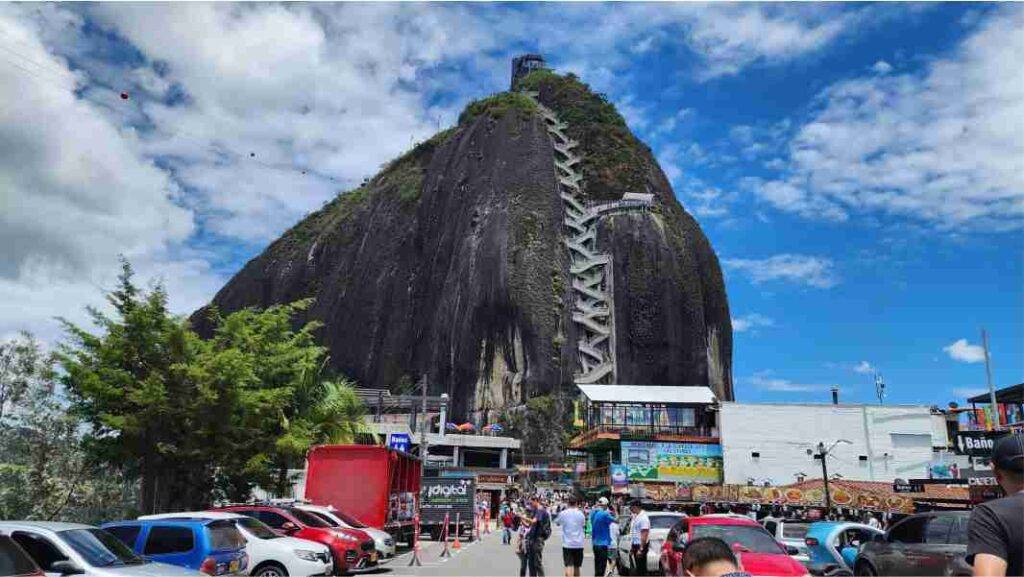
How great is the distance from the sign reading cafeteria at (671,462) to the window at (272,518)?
35792mm

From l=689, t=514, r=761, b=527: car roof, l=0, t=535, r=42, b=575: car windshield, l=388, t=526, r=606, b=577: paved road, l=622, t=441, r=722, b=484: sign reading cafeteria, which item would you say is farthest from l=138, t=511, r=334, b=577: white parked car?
l=622, t=441, r=722, b=484: sign reading cafeteria

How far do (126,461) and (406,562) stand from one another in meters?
7.49

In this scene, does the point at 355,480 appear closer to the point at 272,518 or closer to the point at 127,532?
the point at 272,518

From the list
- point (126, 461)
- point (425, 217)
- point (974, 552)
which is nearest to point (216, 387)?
point (126, 461)

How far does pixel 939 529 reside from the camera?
11.0 metres

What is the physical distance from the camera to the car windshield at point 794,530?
16453 millimetres

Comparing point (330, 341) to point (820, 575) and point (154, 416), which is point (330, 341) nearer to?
point (154, 416)

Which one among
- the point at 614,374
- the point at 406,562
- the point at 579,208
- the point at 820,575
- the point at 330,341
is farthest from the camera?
the point at 330,341

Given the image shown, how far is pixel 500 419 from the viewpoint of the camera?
80.9m

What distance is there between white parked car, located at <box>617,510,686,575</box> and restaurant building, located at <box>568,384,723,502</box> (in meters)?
27.1

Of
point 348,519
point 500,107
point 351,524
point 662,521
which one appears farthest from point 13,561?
point 500,107

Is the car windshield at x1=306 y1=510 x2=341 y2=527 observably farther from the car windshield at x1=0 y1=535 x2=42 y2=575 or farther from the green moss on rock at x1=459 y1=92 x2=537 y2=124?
the green moss on rock at x1=459 y1=92 x2=537 y2=124

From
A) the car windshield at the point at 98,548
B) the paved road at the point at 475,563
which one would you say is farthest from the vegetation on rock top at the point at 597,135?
the car windshield at the point at 98,548

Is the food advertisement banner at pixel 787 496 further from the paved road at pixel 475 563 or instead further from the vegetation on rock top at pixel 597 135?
the vegetation on rock top at pixel 597 135
